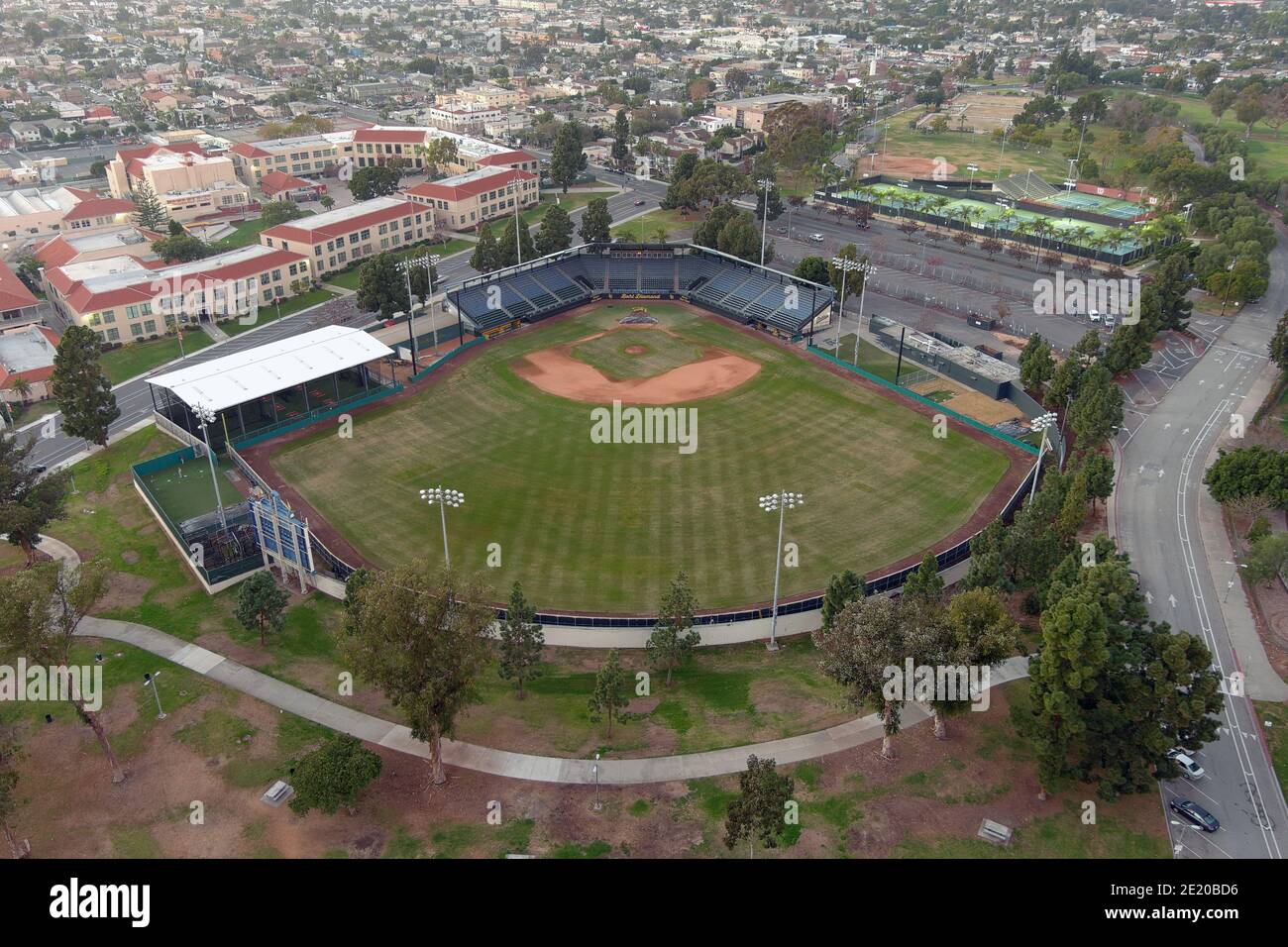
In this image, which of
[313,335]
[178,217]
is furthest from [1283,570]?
[178,217]

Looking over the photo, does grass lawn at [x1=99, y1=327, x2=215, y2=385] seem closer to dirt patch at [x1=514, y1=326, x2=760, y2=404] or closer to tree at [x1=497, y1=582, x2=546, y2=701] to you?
dirt patch at [x1=514, y1=326, x2=760, y2=404]

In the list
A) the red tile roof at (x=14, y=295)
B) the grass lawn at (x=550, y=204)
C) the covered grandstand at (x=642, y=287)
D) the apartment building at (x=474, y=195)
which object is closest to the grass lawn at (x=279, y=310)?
the covered grandstand at (x=642, y=287)

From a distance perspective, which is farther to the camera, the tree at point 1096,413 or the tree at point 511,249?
the tree at point 511,249

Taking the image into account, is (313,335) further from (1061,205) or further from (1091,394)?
(1061,205)

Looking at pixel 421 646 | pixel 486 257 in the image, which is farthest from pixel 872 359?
pixel 421 646

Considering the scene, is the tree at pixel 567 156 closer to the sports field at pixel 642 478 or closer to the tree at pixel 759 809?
the sports field at pixel 642 478

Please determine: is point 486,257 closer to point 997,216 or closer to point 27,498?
point 27,498

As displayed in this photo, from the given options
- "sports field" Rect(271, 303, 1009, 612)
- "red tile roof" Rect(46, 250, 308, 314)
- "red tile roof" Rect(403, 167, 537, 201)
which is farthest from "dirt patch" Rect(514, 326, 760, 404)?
"red tile roof" Rect(403, 167, 537, 201)
